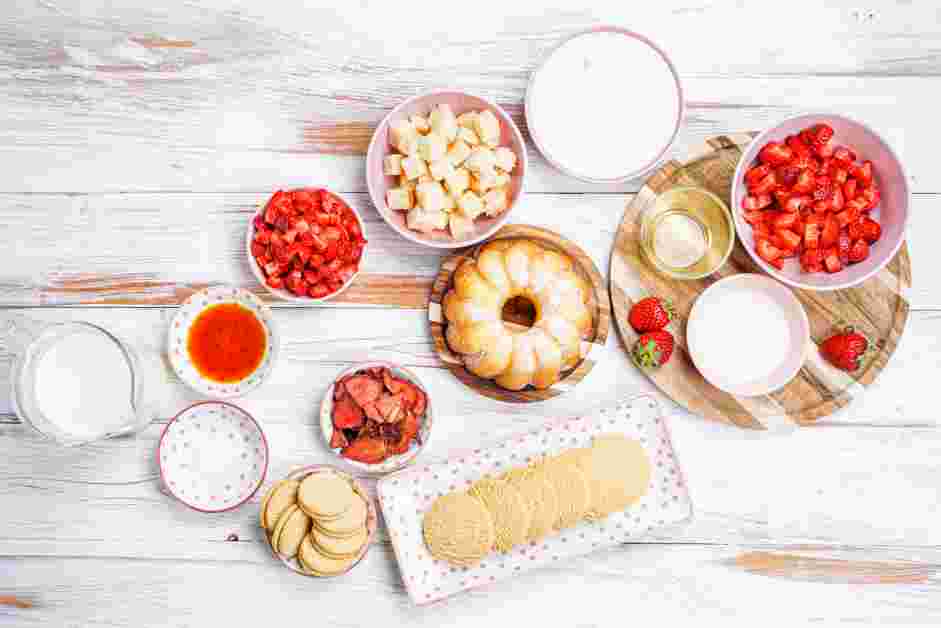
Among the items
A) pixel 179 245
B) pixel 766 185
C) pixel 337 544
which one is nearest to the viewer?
pixel 337 544

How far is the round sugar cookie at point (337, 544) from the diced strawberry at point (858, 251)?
1285 mm

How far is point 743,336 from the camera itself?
71.3 inches

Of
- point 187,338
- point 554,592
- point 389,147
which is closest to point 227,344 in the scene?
point 187,338

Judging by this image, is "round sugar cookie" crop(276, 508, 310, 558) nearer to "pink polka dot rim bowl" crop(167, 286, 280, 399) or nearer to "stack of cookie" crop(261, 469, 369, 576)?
"stack of cookie" crop(261, 469, 369, 576)

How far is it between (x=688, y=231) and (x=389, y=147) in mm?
738

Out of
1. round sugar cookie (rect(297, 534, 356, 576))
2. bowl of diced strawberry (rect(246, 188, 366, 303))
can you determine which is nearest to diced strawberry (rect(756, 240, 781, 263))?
bowl of diced strawberry (rect(246, 188, 366, 303))

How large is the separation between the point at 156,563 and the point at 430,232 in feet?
3.42

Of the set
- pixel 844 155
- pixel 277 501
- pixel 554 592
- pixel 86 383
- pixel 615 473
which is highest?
pixel 844 155

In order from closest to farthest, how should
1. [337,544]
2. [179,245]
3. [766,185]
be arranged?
[337,544] < [766,185] < [179,245]

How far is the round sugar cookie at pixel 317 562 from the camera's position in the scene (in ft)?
5.43

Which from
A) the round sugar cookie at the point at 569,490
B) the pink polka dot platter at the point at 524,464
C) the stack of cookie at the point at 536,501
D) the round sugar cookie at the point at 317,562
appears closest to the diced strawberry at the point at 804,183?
the pink polka dot platter at the point at 524,464

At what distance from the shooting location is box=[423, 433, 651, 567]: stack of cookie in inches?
65.9

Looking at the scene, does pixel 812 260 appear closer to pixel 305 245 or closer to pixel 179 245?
pixel 305 245

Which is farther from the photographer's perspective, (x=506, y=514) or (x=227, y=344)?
(x=227, y=344)
